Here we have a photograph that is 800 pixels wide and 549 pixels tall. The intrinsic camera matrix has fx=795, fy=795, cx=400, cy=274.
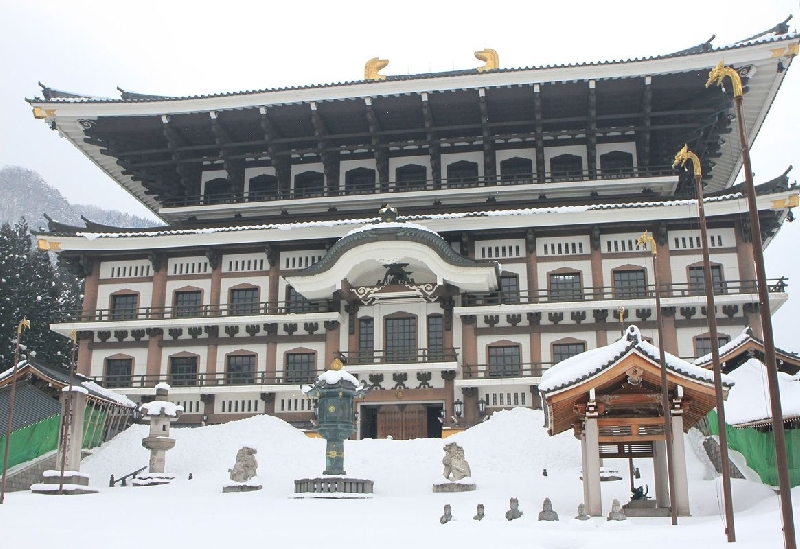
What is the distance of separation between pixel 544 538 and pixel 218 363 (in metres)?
29.3

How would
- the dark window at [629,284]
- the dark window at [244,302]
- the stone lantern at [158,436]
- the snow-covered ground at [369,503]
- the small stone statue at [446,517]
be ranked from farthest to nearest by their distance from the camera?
the dark window at [244,302] < the dark window at [629,284] < the stone lantern at [158,436] < the small stone statue at [446,517] < the snow-covered ground at [369,503]

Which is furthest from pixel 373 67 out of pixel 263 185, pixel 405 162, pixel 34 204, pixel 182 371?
pixel 34 204

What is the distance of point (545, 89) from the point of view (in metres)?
41.5

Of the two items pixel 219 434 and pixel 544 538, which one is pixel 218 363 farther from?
pixel 544 538

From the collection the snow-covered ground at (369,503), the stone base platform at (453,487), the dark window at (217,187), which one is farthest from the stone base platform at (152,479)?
the dark window at (217,187)

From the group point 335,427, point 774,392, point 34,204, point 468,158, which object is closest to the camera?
point 774,392

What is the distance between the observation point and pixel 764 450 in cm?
2122

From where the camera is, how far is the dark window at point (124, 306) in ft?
144

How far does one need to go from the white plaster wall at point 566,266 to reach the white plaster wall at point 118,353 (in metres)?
21.7

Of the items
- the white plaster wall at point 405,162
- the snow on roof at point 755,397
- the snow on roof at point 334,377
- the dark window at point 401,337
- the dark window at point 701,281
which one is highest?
the white plaster wall at point 405,162

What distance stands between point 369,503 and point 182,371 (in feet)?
73.3

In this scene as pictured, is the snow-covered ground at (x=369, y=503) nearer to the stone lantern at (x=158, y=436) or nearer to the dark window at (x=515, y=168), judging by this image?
the stone lantern at (x=158, y=436)

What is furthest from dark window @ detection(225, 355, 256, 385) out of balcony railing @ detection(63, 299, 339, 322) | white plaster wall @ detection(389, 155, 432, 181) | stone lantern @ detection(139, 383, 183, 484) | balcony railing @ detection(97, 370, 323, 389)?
white plaster wall @ detection(389, 155, 432, 181)

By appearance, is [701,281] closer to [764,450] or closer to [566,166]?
[566,166]
